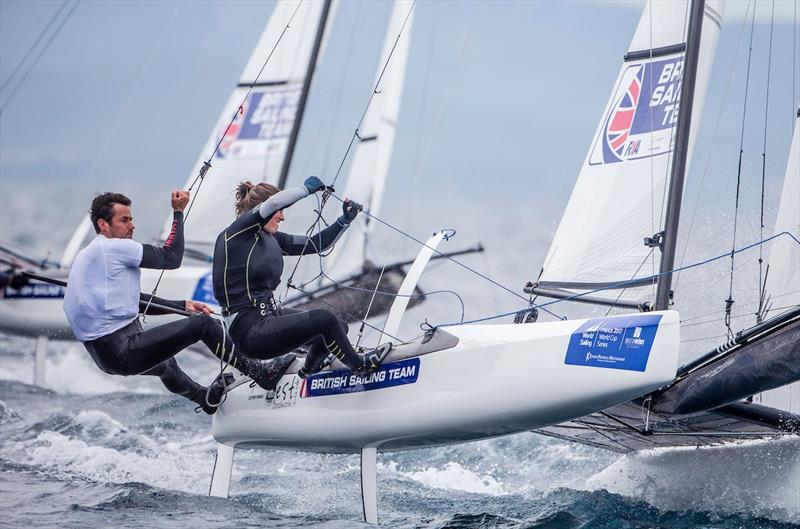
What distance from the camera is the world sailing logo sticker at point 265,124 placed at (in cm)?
1006

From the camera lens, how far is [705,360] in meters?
4.93

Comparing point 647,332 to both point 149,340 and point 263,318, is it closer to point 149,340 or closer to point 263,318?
point 263,318

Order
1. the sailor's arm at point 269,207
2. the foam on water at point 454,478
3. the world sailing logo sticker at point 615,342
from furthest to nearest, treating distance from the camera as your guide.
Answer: the foam on water at point 454,478 → the sailor's arm at point 269,207 → the world sailing logo sticker at point 615,342

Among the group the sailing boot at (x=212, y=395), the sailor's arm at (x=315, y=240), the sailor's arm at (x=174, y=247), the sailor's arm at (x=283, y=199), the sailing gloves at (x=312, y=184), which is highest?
the sailing gloves at (x=312, y=184)

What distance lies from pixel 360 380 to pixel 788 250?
2.33 meters

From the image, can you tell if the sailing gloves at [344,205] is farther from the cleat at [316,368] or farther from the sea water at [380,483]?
the sea water at [380,483]

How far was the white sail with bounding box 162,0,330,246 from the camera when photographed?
10.1m

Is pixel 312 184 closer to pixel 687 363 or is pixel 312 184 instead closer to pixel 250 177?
pixel 687 363

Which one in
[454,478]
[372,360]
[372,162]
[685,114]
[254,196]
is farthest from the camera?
[372,162]

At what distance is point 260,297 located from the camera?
4.75 m

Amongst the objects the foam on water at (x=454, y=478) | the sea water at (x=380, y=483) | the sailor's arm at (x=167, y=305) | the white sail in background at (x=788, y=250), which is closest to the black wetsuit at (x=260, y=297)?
the sailor's arm at (x=167, y=305)

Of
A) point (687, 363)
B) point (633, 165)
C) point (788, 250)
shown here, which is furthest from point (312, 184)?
point (788, 250)

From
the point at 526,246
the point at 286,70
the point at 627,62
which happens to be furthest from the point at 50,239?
the point at 627,62

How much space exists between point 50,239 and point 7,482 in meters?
28.2
